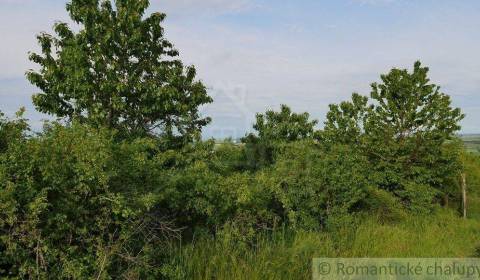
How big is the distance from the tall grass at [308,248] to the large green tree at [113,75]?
4480mm

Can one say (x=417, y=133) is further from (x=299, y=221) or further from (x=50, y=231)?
(x=50, y=231)

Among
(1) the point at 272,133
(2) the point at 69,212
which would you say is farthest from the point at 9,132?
(1) the point at 272,133

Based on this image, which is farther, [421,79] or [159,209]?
[421,79]

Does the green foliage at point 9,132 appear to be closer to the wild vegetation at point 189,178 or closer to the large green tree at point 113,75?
the wild vegetation at point 189,178

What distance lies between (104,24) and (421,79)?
8.16m

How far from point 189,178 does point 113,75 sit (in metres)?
4.24

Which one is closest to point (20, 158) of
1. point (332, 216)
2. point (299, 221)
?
point (299, 221)

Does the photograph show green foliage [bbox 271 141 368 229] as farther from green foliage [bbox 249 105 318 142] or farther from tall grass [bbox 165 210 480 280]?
green foliage [bbox 249 105 318 142]

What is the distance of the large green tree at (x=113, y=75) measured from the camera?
1027cm

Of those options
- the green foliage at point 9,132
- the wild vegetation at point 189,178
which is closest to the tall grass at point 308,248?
the wild vegetation at point 189,178

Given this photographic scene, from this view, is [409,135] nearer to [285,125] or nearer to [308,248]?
[285,125]

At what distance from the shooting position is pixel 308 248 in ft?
23.9

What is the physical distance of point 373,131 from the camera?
1255 centimetres

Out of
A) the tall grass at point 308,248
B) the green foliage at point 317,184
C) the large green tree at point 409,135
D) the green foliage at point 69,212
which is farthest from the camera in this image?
the large green tree at point 409,135
